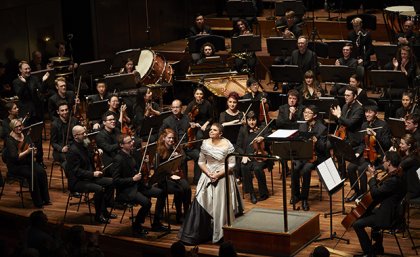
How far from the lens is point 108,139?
11484mm

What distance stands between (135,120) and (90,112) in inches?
35.6

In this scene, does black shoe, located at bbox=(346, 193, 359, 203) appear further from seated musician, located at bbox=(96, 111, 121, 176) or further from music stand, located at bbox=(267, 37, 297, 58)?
music stand, located at bbox=(267, 37, 297, 58)

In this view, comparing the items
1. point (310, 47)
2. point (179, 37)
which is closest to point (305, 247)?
point (310, 47)

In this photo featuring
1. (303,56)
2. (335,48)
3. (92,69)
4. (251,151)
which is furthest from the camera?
(335,48)

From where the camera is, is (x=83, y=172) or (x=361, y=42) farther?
(x=361, y=42)

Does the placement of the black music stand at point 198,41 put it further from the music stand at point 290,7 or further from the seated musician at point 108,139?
the seated musician at point 108,139

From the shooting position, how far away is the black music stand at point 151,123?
1197cm

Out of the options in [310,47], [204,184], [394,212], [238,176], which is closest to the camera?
[394,212]

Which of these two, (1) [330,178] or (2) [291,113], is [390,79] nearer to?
(2) [291,113]

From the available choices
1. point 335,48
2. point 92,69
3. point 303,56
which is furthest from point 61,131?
point 335,48

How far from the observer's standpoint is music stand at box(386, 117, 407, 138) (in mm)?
11055

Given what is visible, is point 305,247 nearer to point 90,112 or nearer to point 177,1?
point 90,112

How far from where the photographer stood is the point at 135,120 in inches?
520

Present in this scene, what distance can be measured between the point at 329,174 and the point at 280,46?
5.08 meters
